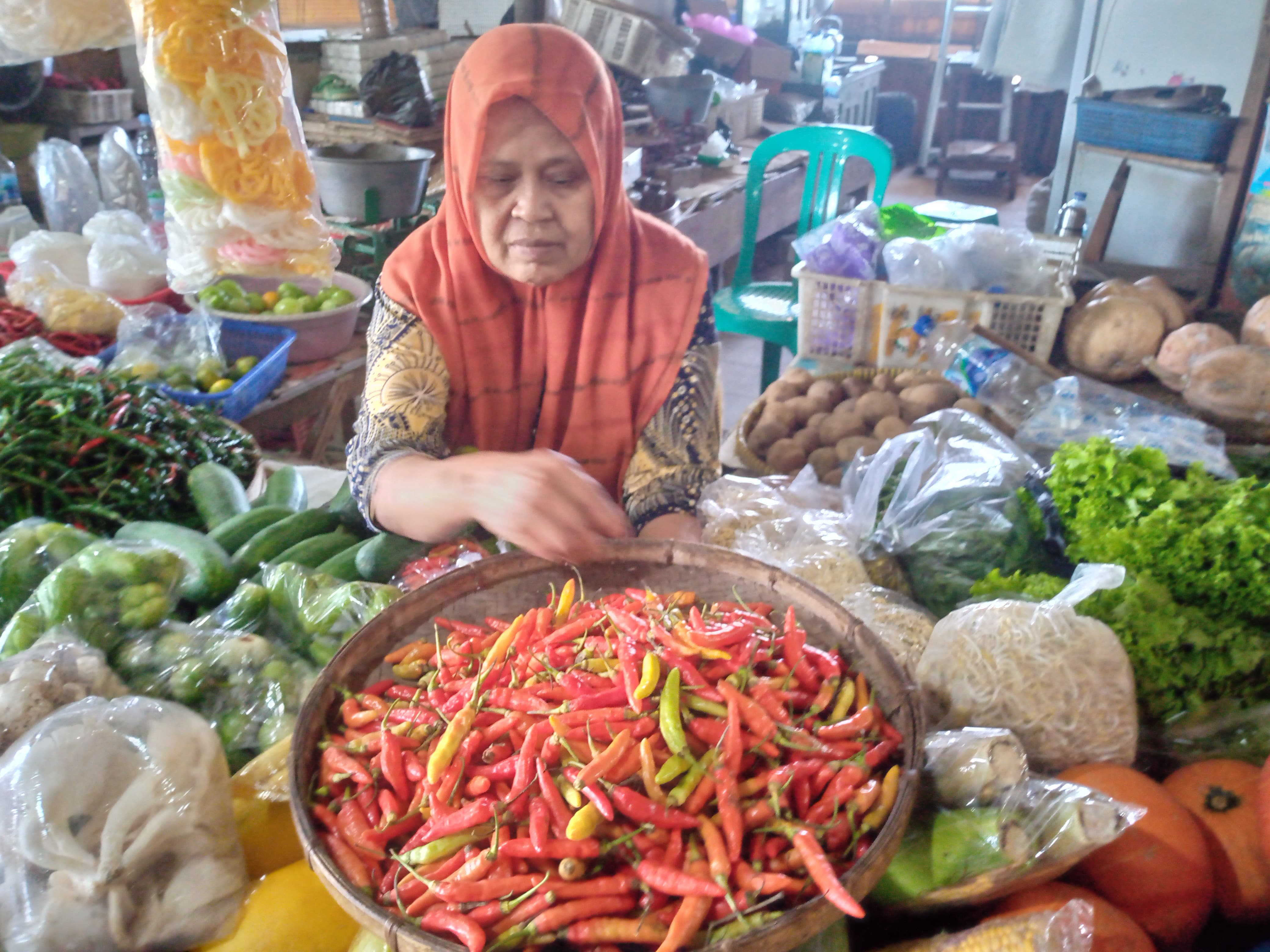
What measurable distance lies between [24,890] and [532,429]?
130 centimetres

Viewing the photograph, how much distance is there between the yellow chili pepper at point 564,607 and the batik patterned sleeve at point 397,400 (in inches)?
18.7

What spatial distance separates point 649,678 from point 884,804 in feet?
1.10

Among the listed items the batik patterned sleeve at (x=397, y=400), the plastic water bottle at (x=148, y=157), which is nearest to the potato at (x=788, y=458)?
the batik patterned sleeve at (x=397, y=400)

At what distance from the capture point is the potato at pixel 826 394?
282 centimetres

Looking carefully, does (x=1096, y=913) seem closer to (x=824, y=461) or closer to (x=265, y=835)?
(x=265, y=835)

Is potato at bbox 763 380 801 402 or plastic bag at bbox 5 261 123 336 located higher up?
plastic bag at bbox 5 261 123 336

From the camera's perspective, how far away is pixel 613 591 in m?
1.48

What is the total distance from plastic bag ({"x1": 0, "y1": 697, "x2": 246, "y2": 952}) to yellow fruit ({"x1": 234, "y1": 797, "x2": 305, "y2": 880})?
0.23 feet

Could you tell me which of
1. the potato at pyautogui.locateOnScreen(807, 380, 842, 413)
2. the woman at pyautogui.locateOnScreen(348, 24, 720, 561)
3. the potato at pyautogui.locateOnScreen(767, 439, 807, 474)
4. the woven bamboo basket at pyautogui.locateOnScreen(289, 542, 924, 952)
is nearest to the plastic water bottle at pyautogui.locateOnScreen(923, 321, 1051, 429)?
the potato at pyautogui.locateOnScreen(807, 380, 842, 413)

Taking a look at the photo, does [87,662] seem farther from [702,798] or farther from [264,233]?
[264,233]

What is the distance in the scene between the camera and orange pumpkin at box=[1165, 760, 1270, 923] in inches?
46.1

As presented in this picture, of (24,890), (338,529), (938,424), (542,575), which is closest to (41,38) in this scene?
(338,529)

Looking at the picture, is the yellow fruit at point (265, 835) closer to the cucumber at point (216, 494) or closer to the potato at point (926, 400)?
the cucumber at point (216, 494)

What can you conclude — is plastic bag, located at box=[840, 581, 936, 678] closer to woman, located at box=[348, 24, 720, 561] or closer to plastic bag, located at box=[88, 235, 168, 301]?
woman, located at box=[348, 24, 720, 561]
